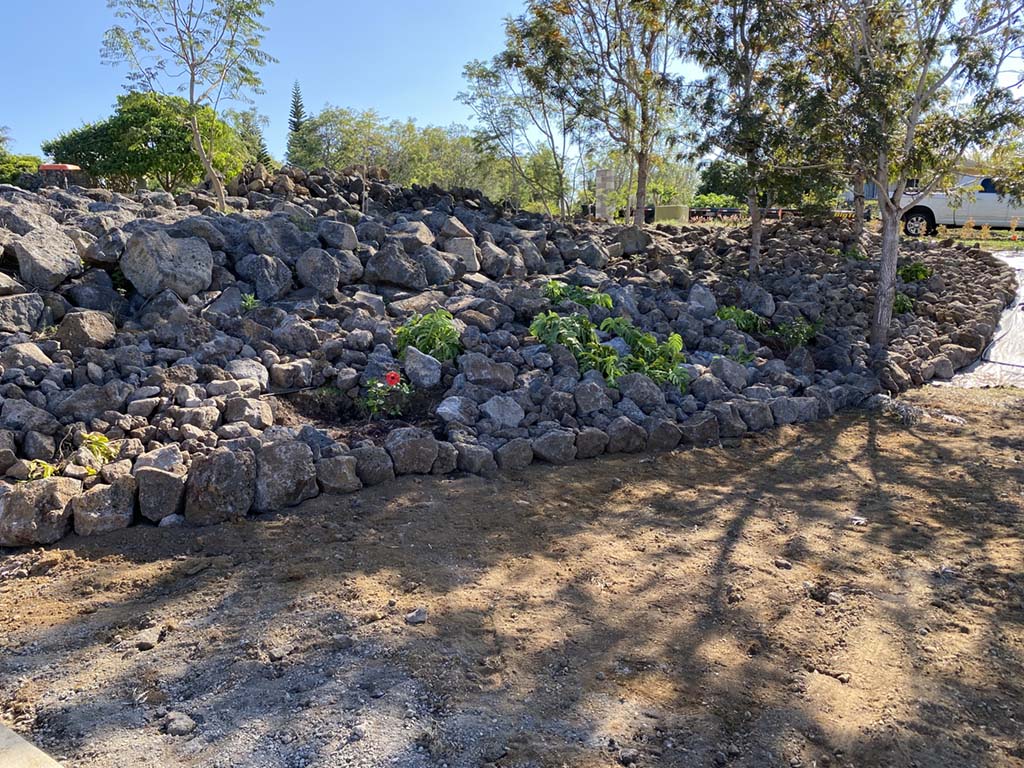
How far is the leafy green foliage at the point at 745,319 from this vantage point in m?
7.46

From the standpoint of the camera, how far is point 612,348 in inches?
239

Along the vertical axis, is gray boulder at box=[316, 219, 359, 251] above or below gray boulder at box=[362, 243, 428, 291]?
above

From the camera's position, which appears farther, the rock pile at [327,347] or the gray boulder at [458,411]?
the gray boulder at [458,411]

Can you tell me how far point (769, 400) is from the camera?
5.96 m

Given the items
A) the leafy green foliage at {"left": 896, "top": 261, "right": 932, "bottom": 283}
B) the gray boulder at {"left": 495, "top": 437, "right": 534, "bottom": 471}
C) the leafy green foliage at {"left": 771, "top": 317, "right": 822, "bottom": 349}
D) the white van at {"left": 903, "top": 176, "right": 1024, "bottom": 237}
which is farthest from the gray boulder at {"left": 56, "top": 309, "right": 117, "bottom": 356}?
the white van at {"left": 903, "top": 176, "right": 1024, "bottom": 237}

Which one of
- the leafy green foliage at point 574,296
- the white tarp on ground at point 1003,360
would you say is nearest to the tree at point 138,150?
the leafy green foliage at point 574,296

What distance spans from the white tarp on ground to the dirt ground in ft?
10.5

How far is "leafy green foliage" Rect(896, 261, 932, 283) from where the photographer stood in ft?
32.2

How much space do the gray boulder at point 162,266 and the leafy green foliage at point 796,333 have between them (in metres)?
5.31

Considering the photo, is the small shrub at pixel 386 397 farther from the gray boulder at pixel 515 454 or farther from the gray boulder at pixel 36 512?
the gray boulder at pixel 36 512

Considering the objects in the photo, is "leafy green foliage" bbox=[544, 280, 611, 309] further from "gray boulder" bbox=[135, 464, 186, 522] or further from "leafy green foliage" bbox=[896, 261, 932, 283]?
"leafy green foliage" bbox=[896, 261, 932, 283]

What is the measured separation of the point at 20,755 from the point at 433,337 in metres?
3.89

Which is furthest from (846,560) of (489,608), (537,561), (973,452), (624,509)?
(973,452)

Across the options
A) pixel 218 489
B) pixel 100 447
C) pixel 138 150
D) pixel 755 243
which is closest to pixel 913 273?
pixel 755 243
